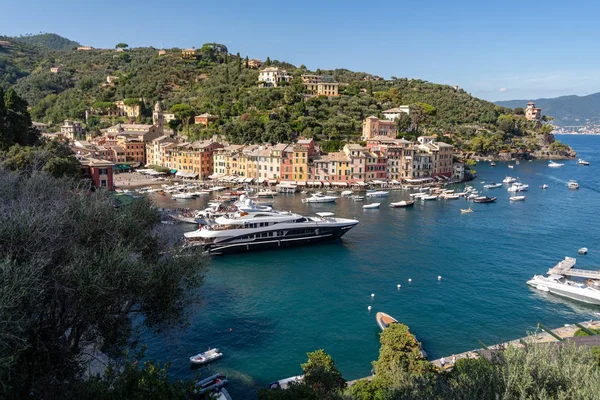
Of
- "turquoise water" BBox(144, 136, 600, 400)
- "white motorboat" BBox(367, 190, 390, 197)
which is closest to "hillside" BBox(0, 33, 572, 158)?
"white motorboat" BBox(367, 190, 390, 197)

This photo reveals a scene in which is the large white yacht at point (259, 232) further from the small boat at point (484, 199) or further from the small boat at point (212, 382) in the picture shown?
the small boat at point (484, 199)

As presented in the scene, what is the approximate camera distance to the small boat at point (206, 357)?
1784 cm

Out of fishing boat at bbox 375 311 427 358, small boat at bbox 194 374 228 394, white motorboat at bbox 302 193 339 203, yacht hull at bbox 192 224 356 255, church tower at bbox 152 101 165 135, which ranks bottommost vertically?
small boat at bbox 194 374 228 394

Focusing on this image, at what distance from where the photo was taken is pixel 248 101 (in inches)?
3767

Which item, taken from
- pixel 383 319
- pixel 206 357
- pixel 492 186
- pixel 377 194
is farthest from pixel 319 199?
pixel 206 357

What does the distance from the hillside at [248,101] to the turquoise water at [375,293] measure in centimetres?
4074

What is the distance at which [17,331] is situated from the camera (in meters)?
9.26

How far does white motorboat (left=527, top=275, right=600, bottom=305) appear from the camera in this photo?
2448cm

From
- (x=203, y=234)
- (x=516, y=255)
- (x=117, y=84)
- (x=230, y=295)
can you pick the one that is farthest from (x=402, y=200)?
(x=117, y=84)

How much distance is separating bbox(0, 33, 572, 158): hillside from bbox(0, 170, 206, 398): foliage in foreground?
63.2 meters

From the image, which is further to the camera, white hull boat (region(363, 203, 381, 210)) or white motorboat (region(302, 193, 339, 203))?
white motorboat (region(302, 193, 339, 203))

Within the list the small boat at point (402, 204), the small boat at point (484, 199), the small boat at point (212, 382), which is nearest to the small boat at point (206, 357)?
the small boat at point (212, 382)

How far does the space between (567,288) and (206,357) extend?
21.4 metres

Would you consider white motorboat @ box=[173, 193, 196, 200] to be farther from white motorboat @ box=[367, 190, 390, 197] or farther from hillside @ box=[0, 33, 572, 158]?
hillside @ box=[0, 33, 572, 158]
